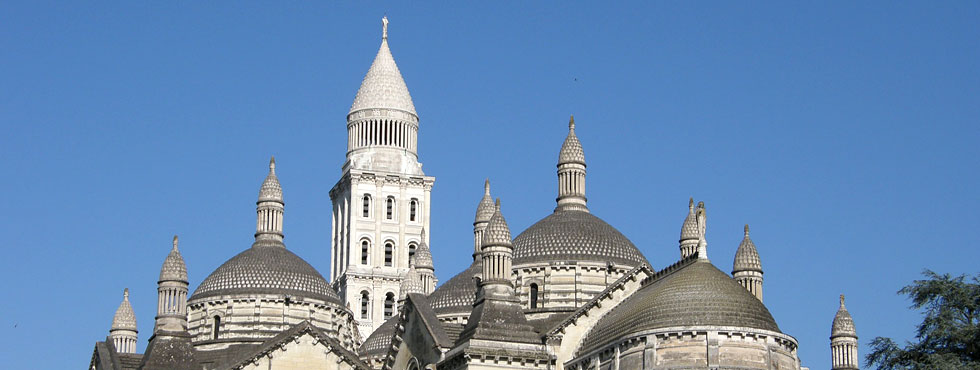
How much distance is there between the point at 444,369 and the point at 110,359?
76.2 feet

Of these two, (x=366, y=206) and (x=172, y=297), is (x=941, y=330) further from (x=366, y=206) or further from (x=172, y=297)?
(x=366, y=206)

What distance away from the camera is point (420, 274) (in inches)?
3686

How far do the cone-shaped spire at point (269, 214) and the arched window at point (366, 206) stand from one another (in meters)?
37.8

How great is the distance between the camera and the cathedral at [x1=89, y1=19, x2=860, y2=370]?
6288cm

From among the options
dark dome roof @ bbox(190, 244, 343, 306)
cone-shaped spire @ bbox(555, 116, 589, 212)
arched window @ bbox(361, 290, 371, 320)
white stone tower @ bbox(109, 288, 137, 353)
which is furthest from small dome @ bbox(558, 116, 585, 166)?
arched window @ bbox(361, 290, 371, 320)

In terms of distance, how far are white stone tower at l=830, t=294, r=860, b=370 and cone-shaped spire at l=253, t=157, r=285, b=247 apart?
28.7 metres

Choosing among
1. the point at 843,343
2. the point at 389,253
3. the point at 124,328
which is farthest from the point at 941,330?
the point at 389,253

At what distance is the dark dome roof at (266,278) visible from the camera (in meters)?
85.3

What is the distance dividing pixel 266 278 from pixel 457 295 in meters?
10.3

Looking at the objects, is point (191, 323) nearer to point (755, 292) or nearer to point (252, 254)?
point (252, 254)

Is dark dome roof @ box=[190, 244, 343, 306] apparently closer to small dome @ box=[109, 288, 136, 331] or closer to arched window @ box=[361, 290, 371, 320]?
small dome @ box=[109, 288, 136, 331]

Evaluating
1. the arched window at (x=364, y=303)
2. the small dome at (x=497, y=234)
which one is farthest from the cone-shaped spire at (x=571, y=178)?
the arched window at (x=364, y=303)

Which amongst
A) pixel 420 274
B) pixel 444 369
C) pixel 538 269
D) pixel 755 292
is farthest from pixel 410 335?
pixel 420 274

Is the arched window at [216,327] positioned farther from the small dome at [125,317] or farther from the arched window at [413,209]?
the arched window at [413,209]
